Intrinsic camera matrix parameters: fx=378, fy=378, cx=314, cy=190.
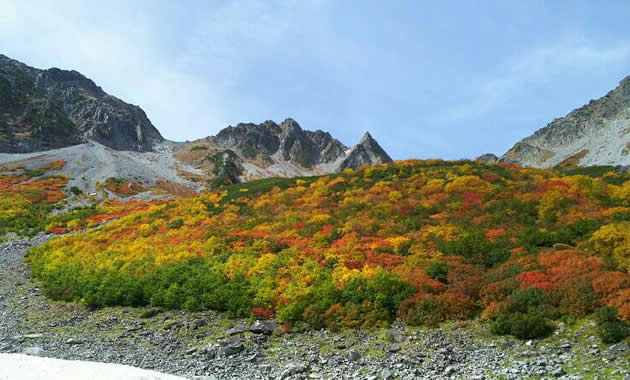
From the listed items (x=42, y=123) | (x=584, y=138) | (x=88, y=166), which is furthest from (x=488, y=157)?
(x=42, y=123)

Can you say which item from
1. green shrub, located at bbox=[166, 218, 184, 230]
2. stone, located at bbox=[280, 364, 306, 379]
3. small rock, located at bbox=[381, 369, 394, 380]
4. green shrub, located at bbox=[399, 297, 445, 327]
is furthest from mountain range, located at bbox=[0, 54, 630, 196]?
small rock, located at bbox=[381, 369, 394, 380]

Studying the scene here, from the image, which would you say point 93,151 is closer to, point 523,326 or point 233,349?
point 233,349

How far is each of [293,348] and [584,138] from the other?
120m

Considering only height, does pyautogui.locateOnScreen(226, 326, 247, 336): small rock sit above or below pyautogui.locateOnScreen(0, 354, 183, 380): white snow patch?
below

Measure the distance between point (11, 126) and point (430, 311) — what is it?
149 meters

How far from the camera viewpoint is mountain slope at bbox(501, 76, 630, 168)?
276 feet

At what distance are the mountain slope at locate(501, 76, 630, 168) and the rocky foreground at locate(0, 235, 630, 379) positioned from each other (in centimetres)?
8055

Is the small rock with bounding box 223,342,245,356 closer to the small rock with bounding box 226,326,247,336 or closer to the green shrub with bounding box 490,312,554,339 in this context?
the small rock with bounding box 226,326,247,336

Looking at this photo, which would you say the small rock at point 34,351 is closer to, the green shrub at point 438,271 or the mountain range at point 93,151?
the green shrub at point 438,271

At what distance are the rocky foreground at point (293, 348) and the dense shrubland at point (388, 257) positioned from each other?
2.41ft

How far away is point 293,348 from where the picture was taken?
14438 mm

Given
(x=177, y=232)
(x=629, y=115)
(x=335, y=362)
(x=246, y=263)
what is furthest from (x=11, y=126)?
(x=629, y=115)

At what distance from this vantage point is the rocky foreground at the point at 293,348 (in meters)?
11.4

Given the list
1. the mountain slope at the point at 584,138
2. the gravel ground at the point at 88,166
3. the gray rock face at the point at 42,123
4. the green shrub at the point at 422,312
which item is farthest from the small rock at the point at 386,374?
the gray rock face at the point at 42,123
